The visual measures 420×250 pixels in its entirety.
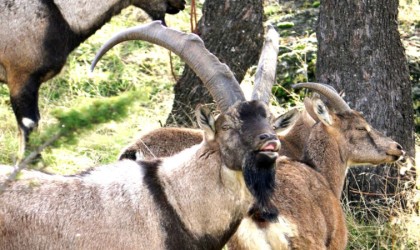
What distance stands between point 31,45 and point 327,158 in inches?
124

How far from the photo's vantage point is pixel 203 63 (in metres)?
6.02

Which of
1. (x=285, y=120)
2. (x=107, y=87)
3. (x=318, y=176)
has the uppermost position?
(x=285, y=120)

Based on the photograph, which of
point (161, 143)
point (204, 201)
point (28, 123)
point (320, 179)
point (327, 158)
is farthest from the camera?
point (28, 123)

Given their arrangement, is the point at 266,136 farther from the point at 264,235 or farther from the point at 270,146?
the point at 264,235

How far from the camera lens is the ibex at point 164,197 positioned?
533 centimetres

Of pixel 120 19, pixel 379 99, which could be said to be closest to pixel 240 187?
pixel 379 99

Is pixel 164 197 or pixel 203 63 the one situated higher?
pixel 203 63

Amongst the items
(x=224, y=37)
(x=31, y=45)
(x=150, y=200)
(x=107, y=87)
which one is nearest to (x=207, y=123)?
(x=150, y=200)

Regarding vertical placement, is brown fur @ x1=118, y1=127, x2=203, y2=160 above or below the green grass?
above

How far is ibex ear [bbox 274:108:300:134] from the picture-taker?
19.9ft

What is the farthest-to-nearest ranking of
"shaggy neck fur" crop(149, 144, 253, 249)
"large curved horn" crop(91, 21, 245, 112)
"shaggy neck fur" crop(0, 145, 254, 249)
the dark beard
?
"large curved horn" crop(91, 21, 245, 112), "shaggy neck fur" crop(149, 144, 253, 249), the dark beard, "shaggy neck fur" crop(0, 145, 254, 249)

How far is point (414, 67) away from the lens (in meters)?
12.2

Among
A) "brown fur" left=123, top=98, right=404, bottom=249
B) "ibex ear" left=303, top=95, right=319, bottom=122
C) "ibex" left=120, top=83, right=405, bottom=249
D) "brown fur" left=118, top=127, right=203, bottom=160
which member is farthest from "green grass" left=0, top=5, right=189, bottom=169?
"ibex" left=120, top=83, right=405, bottom=249

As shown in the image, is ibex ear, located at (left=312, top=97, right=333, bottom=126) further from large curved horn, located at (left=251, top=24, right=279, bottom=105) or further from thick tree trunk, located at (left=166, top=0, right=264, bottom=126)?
thick tree trunk, located at (left=166, top=0, right=264, bottom=126)
